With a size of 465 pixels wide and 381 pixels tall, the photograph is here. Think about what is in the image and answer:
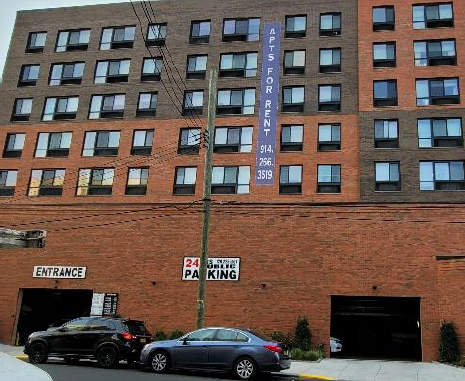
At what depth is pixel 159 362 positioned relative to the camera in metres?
15.9

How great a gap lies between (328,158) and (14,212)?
2015 centimetres

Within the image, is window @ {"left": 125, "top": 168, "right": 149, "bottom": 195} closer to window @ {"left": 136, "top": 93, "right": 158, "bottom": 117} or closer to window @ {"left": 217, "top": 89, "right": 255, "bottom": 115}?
window @ {"left": 136, "top": 93, "right": 158, "bottom": 117}

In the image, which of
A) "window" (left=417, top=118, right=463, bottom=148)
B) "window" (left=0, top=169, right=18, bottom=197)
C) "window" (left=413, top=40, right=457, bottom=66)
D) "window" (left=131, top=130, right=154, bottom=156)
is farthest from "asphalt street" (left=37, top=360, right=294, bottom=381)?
"window" (left=413, top=40, right=457, bottom=66)

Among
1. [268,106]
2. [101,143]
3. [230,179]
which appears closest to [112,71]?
[101,143]

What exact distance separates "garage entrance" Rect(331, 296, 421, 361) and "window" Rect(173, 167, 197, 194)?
34.9 feet

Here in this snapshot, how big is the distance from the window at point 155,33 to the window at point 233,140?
8379 mm

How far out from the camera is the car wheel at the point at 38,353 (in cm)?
1767

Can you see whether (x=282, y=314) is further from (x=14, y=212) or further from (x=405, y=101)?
(x=14, y=212)

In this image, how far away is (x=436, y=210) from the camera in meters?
27.1

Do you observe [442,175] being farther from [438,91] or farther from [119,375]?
[119,375]

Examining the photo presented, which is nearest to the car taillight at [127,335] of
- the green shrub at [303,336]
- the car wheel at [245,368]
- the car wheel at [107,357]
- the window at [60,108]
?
the car wheel at [107,357]

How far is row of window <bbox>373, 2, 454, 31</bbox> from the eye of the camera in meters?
31.3

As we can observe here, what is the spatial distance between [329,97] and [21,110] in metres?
21.3

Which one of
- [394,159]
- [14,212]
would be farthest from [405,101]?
[14,212]
